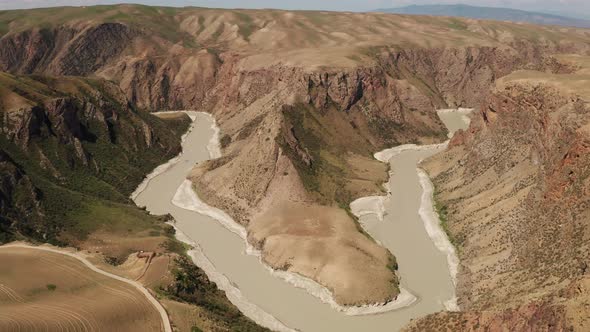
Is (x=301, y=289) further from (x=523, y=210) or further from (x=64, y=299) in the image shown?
(x=523, y=210)

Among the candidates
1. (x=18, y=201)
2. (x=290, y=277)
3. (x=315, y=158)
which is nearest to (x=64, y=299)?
(x=290, y=277)

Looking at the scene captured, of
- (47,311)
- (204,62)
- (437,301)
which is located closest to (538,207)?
(437,301)

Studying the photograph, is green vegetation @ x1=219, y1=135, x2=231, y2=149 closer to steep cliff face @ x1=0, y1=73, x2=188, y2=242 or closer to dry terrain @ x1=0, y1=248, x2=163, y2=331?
steep cliff face @ x1=0, y1=73, x2=188, y2=242

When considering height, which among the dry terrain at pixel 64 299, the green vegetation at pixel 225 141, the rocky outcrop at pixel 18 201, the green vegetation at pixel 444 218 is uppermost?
the dry terrain at pixel 64 299

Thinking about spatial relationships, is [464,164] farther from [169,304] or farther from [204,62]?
[204,62]

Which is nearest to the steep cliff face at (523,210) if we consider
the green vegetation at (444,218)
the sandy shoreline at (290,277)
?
the green vegetation at (444,218)

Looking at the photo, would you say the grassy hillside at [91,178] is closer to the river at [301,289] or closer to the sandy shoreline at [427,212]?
the river at [301,289]

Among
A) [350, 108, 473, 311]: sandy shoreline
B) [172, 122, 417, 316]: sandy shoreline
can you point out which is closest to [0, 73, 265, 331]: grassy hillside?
[172, 122, 417, 316]: sandy shoreline
